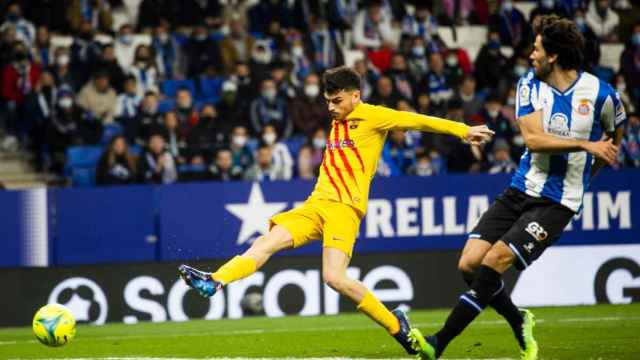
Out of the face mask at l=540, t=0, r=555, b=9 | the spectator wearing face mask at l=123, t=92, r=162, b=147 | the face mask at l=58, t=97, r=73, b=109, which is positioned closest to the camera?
the spectator wearing face mask at l=123, t=92, r=162, b=147

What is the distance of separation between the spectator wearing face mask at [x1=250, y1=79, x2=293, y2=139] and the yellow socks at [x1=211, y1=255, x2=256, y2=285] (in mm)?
9020

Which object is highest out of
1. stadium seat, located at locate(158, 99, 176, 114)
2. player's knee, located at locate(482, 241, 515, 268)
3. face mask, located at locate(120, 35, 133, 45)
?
Answer: face mask, located at locate(120, 35, 133, 45)

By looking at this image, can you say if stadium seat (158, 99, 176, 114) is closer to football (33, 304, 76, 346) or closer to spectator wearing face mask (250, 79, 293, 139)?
spectator wearing face mask (250, 79, 293, 139)

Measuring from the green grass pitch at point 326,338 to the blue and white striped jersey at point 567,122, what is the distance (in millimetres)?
1362

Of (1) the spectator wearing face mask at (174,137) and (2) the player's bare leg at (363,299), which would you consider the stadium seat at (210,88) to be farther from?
(2) the player's bare leg at (363,299)

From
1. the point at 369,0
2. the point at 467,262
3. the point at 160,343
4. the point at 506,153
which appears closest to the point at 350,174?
the point at 467,262

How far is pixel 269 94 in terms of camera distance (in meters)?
17.7

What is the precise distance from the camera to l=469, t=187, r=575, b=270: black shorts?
313 inches

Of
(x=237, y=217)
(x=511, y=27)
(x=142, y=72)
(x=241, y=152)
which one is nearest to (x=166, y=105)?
(x=142, y=72)

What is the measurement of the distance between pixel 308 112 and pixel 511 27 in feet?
13.6

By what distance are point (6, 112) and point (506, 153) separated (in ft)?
23.7

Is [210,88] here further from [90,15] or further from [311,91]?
[90,15]

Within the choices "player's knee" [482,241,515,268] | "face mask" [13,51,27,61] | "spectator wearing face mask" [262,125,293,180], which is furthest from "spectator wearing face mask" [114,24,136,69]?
"player's knee" [482,241,515,268]

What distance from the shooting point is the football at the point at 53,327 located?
346 inches
